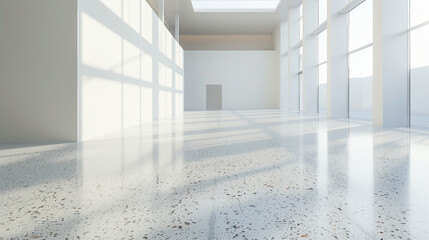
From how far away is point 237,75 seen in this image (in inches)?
1459

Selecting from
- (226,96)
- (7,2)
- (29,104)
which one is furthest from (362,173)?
(226,96)

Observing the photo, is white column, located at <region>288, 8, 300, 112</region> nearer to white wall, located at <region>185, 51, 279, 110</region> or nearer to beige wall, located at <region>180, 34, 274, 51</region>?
white wall, located at <region>185, 51, 279, 110</region>

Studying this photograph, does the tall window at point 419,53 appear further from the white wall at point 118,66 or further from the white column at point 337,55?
the white wall at point 118,66

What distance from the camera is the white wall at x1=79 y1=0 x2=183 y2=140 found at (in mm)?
A: 7957

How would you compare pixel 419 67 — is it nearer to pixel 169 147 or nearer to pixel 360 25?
pixel 360 25

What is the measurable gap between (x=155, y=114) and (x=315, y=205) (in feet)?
47.3

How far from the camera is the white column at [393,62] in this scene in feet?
37.6

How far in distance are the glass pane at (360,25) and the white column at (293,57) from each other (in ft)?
40.7

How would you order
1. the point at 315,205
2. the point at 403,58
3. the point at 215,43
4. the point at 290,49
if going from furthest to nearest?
1. the point at 215,43
2. the point at 290,49
3. the point at 403,58
4. the point at 315,205

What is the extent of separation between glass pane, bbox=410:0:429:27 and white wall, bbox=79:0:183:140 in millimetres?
10361

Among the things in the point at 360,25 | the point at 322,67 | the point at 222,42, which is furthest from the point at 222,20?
the point at 360,25

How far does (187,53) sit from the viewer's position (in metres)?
36.8

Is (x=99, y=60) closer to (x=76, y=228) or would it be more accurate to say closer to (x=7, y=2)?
(x=7, y=2)

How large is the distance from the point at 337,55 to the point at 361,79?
2169 millimetres
